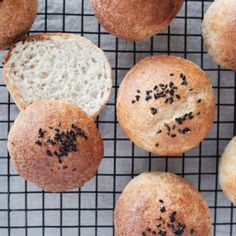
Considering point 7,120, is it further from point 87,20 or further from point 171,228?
point 171,228

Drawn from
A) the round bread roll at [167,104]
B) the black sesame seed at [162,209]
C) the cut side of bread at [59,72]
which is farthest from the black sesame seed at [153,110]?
the black sesame seed at [162,209]

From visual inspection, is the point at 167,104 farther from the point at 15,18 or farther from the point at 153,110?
the point at 15,18

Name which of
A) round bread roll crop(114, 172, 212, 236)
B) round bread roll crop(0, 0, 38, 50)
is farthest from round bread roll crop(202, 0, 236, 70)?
round bread roll crop(0, 0, 38, 50)

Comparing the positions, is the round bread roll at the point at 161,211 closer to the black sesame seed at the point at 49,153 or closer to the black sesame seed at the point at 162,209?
the black sesame seed at the point at 162,209

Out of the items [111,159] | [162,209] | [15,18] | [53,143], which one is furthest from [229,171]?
[15,18]

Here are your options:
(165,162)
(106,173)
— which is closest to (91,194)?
(106,173)

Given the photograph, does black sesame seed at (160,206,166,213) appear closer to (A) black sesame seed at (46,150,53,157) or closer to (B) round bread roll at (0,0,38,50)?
(A) black sesame seed at (46,150,53,157)
